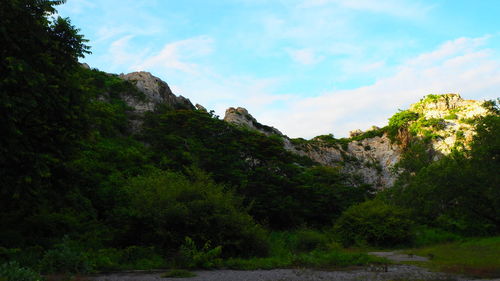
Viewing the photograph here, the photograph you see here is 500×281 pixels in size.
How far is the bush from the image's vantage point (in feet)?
93.5

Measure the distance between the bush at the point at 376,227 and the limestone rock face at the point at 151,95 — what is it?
80.0ft

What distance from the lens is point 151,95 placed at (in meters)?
46.9

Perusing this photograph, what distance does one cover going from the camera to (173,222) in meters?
16.0

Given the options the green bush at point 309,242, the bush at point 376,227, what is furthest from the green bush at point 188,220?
the bush at point 376,227

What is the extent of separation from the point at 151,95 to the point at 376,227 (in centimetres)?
2905

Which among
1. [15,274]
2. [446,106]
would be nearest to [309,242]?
[15,274]

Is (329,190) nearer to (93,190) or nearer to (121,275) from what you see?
(93,190)

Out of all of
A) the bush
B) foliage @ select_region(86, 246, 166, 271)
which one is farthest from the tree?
the bush

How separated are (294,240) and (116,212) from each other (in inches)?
450

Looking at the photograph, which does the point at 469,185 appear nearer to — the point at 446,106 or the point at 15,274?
the point at 15,274

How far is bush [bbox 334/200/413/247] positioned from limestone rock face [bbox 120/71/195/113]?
2440cm

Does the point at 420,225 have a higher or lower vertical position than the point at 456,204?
lower

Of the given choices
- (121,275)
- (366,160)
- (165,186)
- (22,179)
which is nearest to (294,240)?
(165,186)

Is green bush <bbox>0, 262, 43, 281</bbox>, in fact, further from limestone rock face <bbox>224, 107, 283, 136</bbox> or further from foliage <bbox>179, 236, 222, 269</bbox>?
limestone rock face <bbox>224, 107, 283, 136</bbox>
